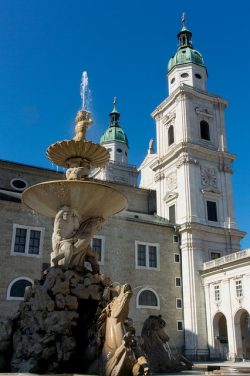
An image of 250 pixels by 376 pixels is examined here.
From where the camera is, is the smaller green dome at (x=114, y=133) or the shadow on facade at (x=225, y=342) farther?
the smaller green dome at (x=114, y=133)

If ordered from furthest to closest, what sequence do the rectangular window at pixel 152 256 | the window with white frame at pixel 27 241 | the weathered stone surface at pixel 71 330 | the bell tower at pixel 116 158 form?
the bell tower at pixel 116 158 < the rectangular window at pixel 152 256 < the window with white frame at pixel 27 241 < the weathered stone surface at pixel 71 330

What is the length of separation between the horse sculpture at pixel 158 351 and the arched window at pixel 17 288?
1308 centimetres

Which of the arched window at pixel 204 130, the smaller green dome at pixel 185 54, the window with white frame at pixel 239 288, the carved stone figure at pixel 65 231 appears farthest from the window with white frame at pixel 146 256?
the smaller green dome at pixel 185 54

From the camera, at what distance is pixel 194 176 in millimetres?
35531

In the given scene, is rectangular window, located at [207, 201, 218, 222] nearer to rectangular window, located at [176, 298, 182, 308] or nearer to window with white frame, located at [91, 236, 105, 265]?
rectangular window, located at [176, 298, 182, 308]

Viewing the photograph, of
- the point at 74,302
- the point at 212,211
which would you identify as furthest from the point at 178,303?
the point at 74,302

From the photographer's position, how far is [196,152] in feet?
119

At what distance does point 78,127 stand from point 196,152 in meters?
23.0

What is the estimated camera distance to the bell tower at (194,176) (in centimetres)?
3169

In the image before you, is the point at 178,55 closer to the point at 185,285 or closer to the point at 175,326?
the point at 185,285

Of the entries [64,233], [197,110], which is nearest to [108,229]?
[197,110]

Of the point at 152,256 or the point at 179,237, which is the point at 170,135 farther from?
the point at 152,256

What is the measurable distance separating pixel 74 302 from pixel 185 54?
35.7 metres

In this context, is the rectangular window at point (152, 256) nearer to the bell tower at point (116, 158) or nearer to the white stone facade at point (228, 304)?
the white stone facade at point (228, 304)
